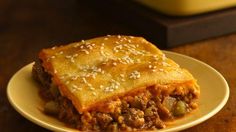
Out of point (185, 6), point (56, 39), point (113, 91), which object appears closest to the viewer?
point (113, 91)

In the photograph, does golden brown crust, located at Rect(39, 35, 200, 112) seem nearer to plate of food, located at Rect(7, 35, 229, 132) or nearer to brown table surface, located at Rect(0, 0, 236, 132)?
plate of food, located at Rect(7, 35, 229, 132)

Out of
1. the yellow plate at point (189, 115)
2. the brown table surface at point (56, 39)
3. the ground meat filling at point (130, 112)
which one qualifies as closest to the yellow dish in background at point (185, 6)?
→ the brown table surface at point (56, 39)

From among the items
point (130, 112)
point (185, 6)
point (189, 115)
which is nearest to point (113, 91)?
point (130, 112)

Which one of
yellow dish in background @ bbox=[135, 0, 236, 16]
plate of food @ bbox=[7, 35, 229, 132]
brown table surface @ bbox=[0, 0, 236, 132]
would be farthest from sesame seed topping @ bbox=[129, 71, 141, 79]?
yellow dish in background @ bbox=[135, 0, 236, 16]

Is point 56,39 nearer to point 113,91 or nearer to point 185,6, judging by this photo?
point 185,6

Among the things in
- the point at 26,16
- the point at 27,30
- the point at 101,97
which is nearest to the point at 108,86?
the point at 101,97

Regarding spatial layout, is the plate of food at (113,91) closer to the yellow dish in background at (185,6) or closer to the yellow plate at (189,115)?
the yellow plate at (189,115)
